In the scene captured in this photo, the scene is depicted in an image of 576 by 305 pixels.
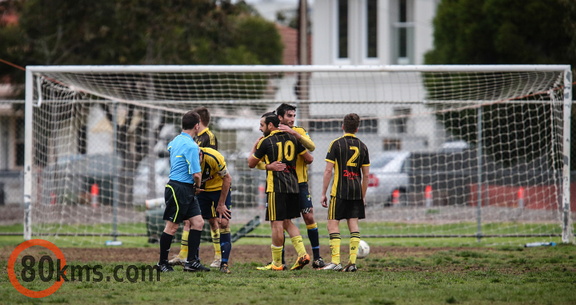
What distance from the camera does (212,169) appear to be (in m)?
9.32

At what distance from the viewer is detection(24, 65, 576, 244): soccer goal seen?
41.9 feet

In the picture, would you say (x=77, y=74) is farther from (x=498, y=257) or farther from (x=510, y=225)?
(x=510, y=225)

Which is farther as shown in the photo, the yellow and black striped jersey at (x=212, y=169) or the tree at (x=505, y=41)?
the tree at (x=505, y=41)

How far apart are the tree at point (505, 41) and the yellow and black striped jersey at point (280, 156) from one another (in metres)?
6.67

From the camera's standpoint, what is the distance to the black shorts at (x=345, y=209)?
9422 mm

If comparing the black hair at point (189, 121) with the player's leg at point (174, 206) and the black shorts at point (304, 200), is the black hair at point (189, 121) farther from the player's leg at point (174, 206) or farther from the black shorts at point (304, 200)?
the black shorts at point (304, 200)

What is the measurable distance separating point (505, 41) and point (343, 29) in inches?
496

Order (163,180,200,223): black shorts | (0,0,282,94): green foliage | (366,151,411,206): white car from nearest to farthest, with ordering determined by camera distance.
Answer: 1. (163,180,200,223): black shorts
2. (366,151,411,206): white car
3. (0,0,282,94): green foliage

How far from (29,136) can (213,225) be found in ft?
14.0

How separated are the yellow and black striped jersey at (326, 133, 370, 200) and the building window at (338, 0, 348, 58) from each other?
2190cm

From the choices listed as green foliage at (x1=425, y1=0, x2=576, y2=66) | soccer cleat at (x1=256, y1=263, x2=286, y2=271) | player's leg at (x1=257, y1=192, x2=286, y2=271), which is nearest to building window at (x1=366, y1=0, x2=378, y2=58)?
green foliage at (x1=425, y1=0, x2=576, y2=66)

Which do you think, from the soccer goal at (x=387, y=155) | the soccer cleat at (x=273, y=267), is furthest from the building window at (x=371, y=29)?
the soccer cleat at (x=273, y=267)

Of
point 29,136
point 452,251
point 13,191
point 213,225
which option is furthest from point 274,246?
point 13,191

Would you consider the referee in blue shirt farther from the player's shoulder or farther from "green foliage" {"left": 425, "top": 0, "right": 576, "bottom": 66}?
"green foliage" {"left": 425, "top": 0, "right": 576, "bottom": 66}
